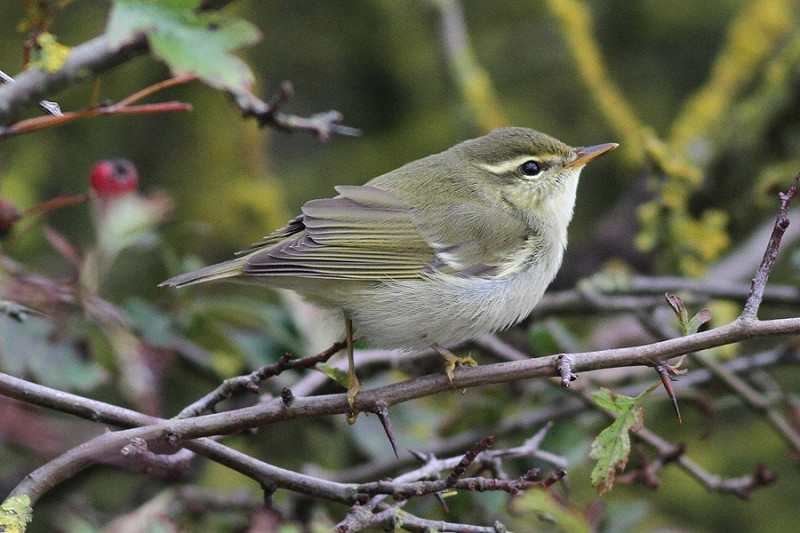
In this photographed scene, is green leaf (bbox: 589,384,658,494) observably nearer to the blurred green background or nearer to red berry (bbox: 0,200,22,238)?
the blurred green background

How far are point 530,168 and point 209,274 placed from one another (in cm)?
136

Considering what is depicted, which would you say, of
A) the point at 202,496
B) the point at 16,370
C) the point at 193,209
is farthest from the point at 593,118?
the point at 16,370

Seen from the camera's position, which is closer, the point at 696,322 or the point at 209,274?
the point at 696,322

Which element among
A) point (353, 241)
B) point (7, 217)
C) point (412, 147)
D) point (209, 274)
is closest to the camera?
point (7, 217)

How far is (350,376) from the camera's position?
7.50 feet

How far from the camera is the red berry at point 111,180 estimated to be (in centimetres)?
255

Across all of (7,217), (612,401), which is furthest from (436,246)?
(7,217)

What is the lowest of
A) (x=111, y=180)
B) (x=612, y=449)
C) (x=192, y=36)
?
(x=612, y=449)

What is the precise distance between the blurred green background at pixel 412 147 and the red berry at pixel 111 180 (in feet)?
2.31

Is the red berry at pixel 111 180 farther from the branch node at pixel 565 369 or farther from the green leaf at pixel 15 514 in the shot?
the branch node at pixel 565 369

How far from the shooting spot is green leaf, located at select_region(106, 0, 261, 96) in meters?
1.71

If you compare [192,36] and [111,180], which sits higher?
[111,180]

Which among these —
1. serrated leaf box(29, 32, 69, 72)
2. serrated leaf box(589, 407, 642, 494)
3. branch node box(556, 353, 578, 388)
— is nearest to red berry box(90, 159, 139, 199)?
serrated leaf box(29, 32, 69, 72)

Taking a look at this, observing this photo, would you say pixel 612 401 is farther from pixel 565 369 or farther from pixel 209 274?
pixel 209 274
